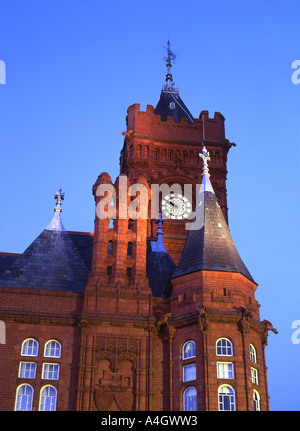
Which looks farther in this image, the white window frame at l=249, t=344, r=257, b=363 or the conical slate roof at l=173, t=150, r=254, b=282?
the conical slate roof at l=173, t=150, r=254, b=282

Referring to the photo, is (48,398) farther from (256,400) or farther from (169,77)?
(169,77)

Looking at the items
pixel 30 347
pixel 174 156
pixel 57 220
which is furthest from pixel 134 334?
pixel 174 156

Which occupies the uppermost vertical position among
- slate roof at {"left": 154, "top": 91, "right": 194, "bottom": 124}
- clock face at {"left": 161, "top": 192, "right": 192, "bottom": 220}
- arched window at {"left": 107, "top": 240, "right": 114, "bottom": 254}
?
slate roof at {"left": 154, "top": 91, "right": 194, "bottom": 124}

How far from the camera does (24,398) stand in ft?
113

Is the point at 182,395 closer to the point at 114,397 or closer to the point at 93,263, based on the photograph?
the point at 114,397

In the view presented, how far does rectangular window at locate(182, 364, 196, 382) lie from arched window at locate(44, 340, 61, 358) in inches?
252

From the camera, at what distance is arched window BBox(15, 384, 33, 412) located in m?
34.1

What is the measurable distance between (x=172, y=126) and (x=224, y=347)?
131 ft

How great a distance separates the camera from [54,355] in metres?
35.6

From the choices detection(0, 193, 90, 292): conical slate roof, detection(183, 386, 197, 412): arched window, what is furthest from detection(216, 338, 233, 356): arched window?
detection(0, 193, 90, 292): conical slate roof

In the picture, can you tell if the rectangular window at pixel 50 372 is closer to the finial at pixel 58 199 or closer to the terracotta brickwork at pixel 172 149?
the finial at pixel 58 199

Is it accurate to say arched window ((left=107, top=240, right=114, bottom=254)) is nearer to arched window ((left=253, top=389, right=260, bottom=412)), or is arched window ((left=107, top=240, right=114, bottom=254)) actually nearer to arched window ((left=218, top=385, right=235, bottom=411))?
arched window ((left=218, top=385, right=235, bottom=411))
